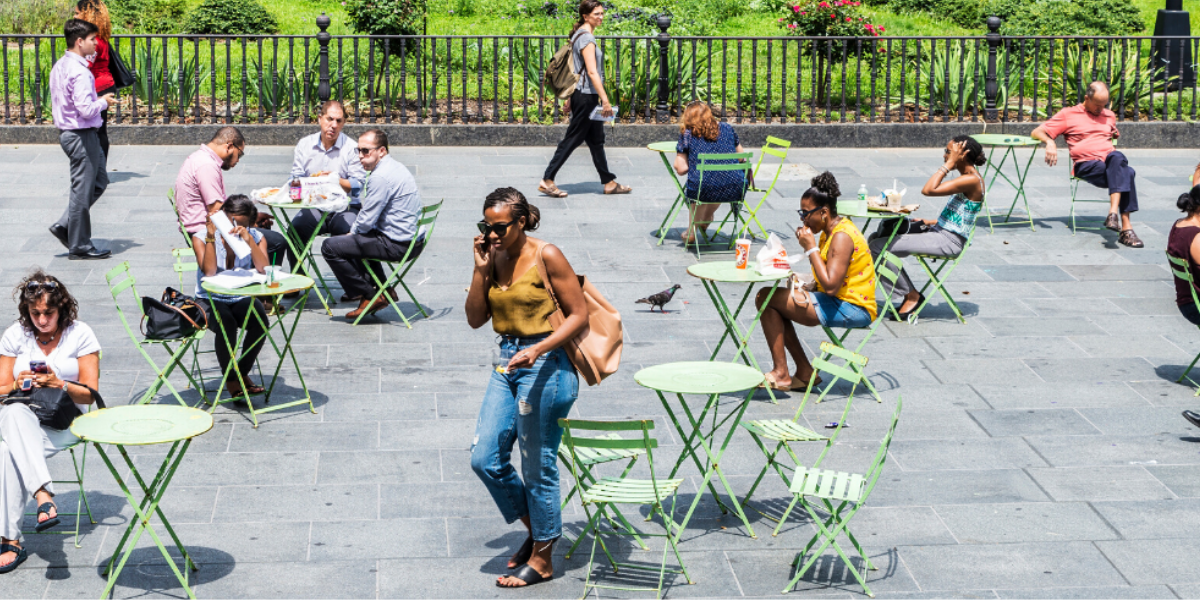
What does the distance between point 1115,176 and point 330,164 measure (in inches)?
261

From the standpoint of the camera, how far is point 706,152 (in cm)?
1085

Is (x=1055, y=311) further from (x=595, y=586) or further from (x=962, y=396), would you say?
(x=595, y=586)

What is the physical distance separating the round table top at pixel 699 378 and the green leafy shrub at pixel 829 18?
1145cm

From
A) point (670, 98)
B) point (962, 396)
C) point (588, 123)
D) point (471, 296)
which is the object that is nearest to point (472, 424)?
point (471, 296)

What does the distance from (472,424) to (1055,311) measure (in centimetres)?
453

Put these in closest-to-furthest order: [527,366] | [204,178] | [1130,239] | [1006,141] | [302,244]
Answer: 1. [527,366]
2. [204,178]
3. [302,244]
4. [1130,239]
5. [1006,141]

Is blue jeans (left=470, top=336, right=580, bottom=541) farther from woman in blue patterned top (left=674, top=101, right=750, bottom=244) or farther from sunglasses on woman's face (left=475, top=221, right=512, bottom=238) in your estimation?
woman in blue patterned top (left=674, top=101, right=750, bottom=244)

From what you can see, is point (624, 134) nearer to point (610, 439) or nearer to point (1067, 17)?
point (1067, 17)

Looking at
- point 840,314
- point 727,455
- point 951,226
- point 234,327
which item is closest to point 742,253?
point 840,314

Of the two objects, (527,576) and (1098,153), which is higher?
(1098,153)

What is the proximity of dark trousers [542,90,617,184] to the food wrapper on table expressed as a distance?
150 inches

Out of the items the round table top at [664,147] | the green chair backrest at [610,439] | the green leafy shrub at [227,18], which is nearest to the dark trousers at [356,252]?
the round table top at [664,147]

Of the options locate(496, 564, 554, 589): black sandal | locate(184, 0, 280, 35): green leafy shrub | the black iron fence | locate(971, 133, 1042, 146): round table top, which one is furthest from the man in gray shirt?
locate(184, 0, 280, 35): green leafy shrub

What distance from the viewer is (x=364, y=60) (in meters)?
17.8
